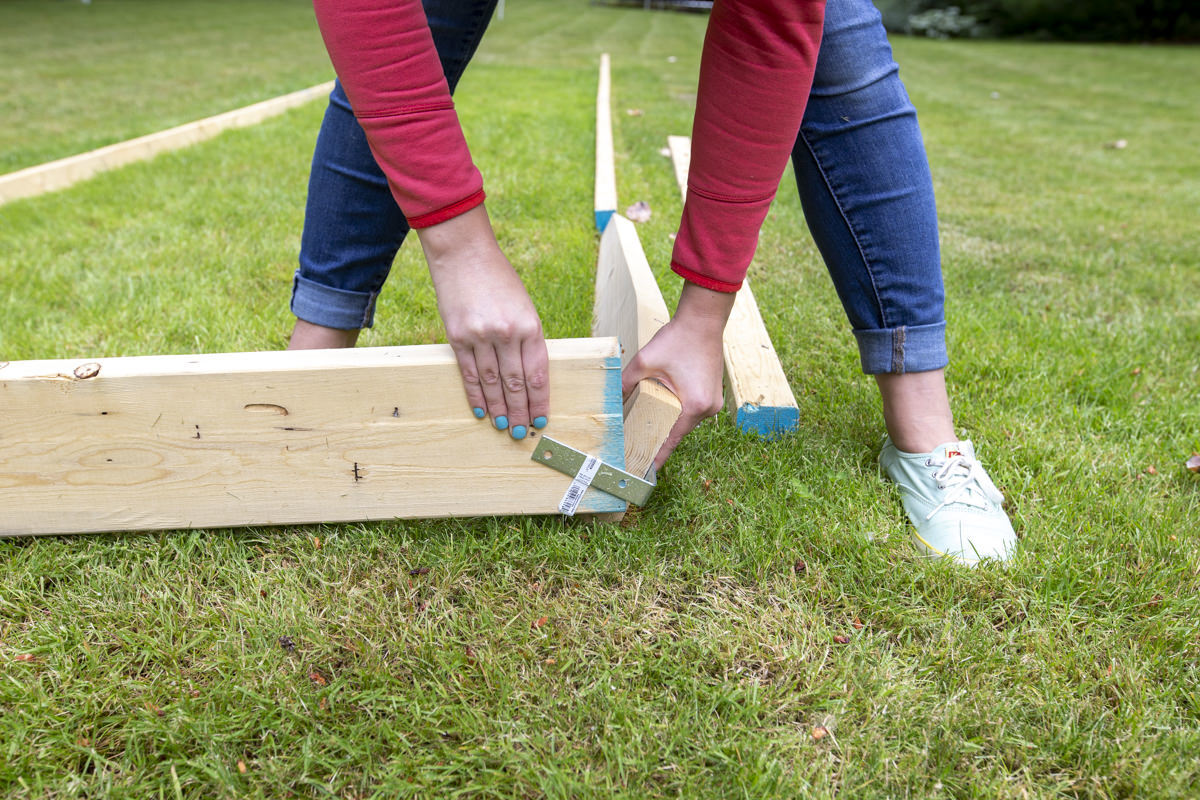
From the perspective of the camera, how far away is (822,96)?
1403 millimetres

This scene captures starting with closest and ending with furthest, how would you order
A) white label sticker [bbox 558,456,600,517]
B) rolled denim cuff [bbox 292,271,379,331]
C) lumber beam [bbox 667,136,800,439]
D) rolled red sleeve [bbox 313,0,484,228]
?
1. rolled red sleeve [bbox 313,0,484,228]
2. white label sticker [bbox 558,456,600,517]
3. rolled denim cuff [bbox 292,271,379,331]
4. lumber beam [bbox 667,136,800,439]

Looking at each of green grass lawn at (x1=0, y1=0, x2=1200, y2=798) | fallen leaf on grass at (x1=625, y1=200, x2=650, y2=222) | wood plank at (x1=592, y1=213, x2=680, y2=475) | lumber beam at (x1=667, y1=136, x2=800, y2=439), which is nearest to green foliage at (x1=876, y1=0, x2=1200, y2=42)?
fallen leaf on grass at (x1=625, y1=200, x2=650, y2=222)

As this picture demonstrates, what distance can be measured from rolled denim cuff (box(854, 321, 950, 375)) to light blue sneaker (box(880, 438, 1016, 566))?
0.17 meters

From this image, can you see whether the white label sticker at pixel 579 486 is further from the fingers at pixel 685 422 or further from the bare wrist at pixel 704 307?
the bare wrist at pixel 704 307

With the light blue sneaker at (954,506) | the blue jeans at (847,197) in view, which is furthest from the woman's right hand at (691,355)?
the light blue sneaker at (954,506)

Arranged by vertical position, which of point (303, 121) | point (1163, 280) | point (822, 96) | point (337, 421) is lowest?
point (303, 121)

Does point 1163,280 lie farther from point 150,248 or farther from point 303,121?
point 303,121

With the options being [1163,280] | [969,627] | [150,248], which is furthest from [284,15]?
[969,627]

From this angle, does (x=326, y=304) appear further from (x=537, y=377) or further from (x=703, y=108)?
(x=703, y=108)

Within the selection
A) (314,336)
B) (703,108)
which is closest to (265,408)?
(314,336)

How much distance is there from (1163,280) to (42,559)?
147 inches

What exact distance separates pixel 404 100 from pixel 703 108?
432 mm

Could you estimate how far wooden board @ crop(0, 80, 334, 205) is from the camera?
3.81m

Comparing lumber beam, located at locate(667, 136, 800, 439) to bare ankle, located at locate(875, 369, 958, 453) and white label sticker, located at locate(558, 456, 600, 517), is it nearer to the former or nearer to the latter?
bare ankle, located at locate(875, 369, 958, 453)
